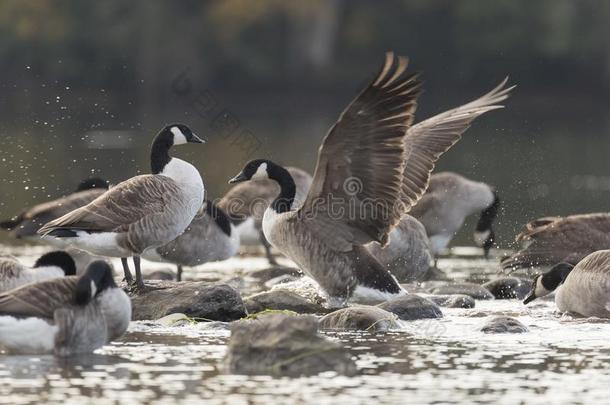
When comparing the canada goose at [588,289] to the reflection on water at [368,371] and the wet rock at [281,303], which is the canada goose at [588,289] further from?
the wet rock at [281,303]

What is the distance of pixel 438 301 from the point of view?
1477 centimetres

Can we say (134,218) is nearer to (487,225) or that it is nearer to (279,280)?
(279,280)

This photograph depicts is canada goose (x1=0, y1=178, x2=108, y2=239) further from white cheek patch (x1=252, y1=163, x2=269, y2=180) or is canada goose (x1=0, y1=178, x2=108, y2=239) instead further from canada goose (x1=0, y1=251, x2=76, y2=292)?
canada goose (x1=0, y1=251, x2=76, y2=292)

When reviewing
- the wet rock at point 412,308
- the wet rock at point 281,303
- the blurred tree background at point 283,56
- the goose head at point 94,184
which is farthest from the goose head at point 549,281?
the blurred tree background at point 283,56

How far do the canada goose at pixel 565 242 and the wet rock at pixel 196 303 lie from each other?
4.24 meters

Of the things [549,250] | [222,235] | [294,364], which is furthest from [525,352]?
[222,235]

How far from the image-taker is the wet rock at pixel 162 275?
1742cm

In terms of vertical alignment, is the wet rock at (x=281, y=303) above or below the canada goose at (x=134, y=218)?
below

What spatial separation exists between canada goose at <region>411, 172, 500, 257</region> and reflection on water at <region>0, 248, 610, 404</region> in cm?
610

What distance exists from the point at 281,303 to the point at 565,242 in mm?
4039

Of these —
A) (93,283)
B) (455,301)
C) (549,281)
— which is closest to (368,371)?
(93,283)

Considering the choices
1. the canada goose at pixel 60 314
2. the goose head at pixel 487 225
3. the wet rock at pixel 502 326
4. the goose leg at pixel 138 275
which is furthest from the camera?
the goose head at pixel 487 225

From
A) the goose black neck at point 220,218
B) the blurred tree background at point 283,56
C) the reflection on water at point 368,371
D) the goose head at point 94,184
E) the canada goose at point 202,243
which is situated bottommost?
the reflection on water at point 368,371

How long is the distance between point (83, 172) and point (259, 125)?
771 inches
